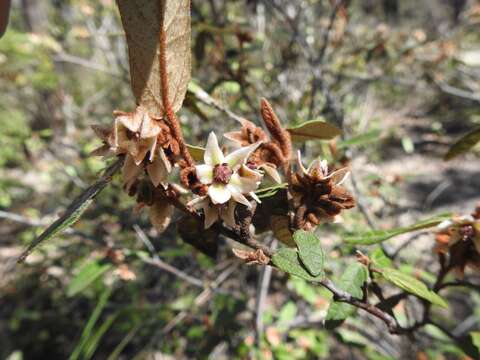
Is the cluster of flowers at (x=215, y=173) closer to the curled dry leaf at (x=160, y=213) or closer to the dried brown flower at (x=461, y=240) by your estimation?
the curled dry leaf at (x=160, y=213)

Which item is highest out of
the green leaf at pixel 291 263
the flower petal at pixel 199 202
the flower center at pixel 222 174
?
the flower center at pixel 222 174

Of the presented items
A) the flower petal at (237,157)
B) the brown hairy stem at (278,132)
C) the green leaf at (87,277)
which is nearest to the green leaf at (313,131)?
the brown hairy stem at (278,132)

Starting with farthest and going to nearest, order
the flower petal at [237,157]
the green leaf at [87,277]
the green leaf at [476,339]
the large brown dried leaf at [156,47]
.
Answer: the green leaf at [87,277]
the green leaf at [476,339]
the flower petal at [237,157]
the large brown dried leaf at [156,47]

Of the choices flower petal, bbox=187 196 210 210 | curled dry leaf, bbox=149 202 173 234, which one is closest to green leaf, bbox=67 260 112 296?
curled dry leaf, bbox=149 202 173 234

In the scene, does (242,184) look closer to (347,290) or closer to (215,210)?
(215,210)

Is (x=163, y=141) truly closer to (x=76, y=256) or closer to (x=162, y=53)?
(x=162, y=53)

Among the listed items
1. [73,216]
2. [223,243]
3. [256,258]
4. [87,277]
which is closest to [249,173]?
[256,258]
